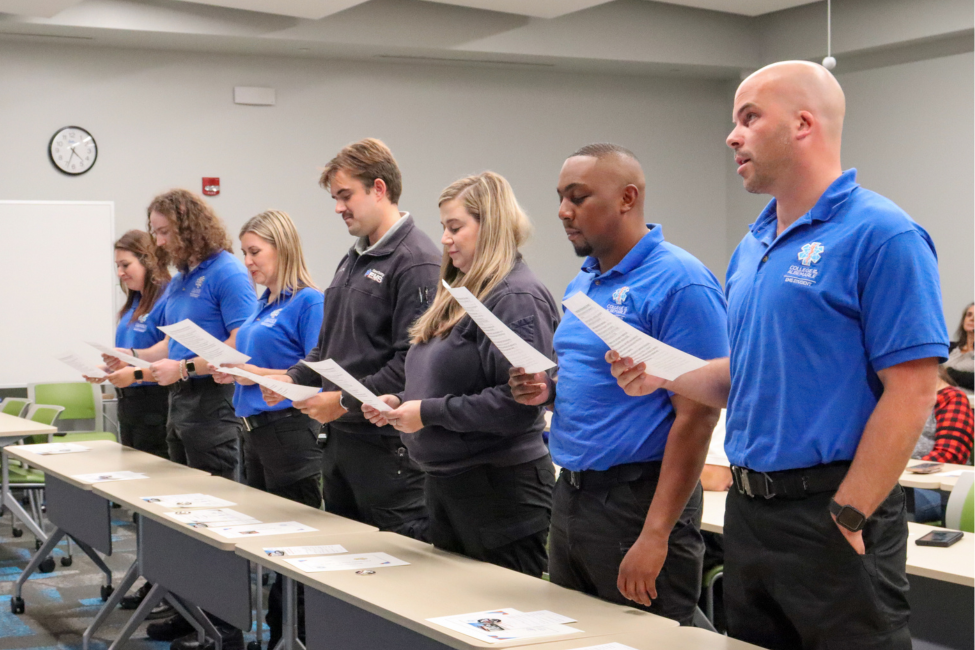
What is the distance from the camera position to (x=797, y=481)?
1649mm

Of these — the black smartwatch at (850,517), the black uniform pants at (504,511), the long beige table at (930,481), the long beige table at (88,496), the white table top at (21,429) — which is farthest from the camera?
the white table top at (21,429)

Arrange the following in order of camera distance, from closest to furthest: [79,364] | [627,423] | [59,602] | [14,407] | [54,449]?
[627,423] < [79,364] < [54,449] < [59,602] < [14,407]

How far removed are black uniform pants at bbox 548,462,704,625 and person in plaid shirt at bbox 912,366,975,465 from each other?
9.58 ft

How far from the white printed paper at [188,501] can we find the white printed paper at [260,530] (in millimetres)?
363

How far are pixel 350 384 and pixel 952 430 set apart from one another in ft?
11.0

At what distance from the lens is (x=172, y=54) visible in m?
7.84

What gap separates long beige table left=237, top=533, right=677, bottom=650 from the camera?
1850mm

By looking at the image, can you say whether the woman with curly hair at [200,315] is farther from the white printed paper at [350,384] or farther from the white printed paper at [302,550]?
the white printed paper at [350,384]

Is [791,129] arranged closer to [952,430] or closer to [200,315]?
[200,315]

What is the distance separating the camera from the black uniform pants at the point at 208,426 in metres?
4.00

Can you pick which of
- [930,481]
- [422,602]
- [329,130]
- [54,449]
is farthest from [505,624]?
[329,130]

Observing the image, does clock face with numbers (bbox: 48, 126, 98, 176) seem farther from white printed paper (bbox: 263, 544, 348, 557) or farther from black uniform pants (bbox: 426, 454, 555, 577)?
black uniform pants (bbox: 426, 454, 555, 577)

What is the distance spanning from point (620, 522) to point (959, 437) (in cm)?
311

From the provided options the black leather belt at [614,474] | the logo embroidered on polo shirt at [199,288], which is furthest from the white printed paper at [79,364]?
the black leather belt at [614,474]
